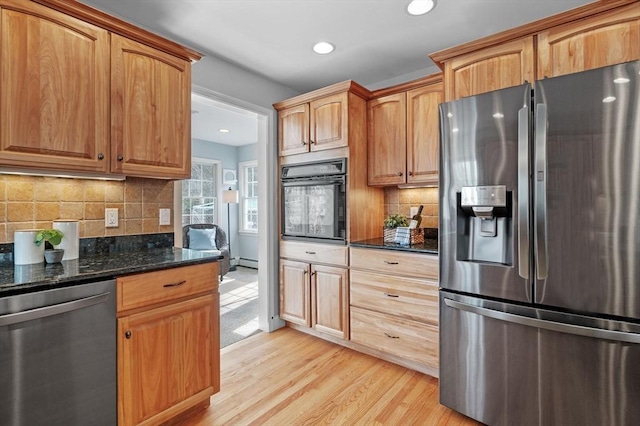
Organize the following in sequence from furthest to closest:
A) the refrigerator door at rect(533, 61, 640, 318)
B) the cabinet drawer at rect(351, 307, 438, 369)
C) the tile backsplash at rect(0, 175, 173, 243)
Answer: the cabinet drawer at rect(351, 307, 438, 369)
the tile backsplash at rect(0, 175, 173, 243)
the refrigerator door at rect(533, 61, 640, 318)

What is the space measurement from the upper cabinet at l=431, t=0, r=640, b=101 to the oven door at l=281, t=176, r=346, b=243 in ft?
3.93

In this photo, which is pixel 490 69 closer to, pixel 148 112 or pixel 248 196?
pixel 148 112

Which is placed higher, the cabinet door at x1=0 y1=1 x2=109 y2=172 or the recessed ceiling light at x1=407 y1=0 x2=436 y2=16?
the recessed ceiling light at x1=407 y1=0 x2=436 y2=16

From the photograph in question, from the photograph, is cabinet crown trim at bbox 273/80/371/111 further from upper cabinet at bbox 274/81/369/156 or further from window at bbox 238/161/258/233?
window at bbox 238/161/258/233

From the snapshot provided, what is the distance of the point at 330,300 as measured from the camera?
9.36ft

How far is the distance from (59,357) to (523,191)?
7.29 ft

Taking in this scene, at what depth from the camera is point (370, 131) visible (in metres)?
2.98

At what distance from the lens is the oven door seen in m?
2.82

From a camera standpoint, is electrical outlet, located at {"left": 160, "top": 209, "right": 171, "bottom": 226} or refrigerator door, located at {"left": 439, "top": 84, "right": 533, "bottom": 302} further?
electrical outlet, located at {"left": 160, "top": 209, "right": 171, "bottom": 226}

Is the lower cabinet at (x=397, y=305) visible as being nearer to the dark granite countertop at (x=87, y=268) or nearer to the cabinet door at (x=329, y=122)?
the cabinet door at (x=329, y=122)

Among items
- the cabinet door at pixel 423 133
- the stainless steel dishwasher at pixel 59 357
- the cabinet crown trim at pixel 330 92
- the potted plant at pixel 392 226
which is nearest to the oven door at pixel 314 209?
the potted plant at pixel 392 226

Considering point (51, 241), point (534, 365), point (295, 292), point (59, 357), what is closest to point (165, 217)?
point (51, 241)

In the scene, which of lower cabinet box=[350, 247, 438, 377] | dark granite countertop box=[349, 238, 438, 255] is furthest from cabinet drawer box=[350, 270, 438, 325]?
dark granite countertop box=[349, 238, 438, 255]

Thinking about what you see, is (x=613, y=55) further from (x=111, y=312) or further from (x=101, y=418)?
(x=101, y=418)
